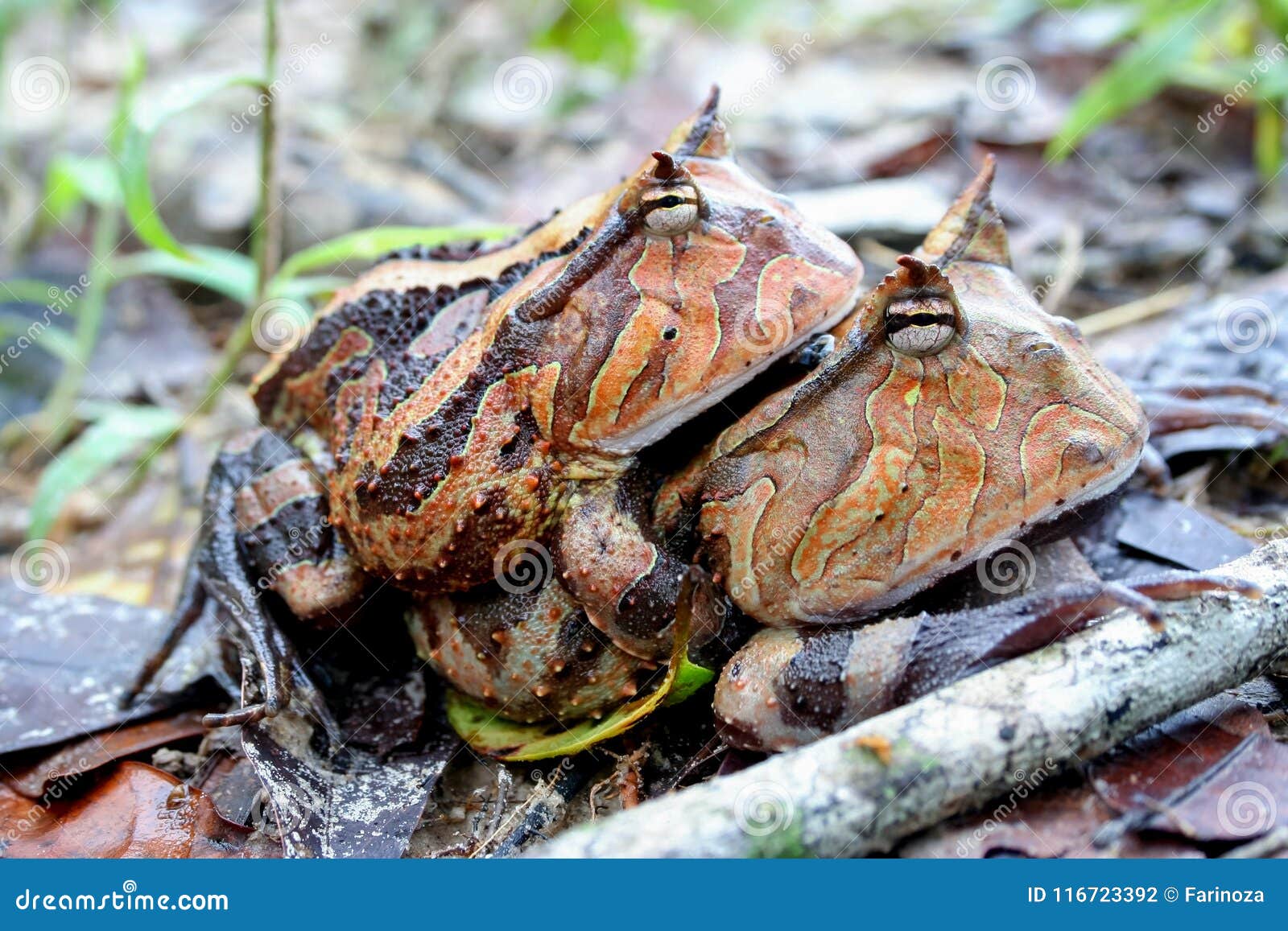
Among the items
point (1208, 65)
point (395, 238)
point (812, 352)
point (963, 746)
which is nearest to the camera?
point (963, 746)

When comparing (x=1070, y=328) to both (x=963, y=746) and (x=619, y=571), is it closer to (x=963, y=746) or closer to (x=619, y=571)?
(x=963, y=746)

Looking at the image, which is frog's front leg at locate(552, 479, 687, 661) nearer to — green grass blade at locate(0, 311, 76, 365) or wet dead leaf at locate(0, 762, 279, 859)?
wet dead leaf at locate(0, 762, 279, 859)

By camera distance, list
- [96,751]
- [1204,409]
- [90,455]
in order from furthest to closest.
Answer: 1. [90,455]
2. [1204,409]
3. [96,751]

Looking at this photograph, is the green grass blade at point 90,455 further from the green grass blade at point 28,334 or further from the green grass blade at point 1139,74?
the green grass blade at point 1139,74

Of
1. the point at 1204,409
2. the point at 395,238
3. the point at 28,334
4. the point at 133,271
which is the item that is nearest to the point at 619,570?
the point at 395,238

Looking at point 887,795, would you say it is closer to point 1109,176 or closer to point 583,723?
point 583,723

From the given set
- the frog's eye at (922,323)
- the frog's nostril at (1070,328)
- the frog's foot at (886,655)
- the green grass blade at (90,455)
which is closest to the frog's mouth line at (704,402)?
the frog's eye at (922,323)
